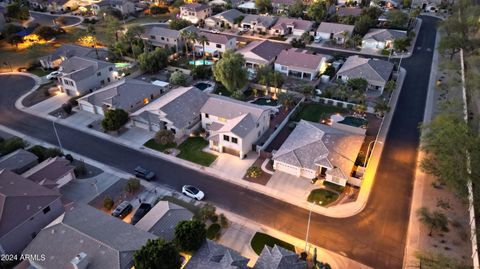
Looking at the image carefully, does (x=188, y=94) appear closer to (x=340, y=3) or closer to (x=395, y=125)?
(x=395, y=125)

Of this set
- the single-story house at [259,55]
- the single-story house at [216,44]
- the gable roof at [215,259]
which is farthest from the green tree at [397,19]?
the gable roof at [215,259]

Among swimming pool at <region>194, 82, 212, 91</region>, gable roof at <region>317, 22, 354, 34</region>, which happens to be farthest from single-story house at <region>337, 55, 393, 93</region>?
swimming pool at <region>194, 82, 212, 91</region>

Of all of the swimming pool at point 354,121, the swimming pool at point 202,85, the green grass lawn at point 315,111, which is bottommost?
the swimming pool at point 354,121

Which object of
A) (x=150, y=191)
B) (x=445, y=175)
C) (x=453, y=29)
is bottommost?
(x=150, y=191)

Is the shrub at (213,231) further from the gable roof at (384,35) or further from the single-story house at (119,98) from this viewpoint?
the gable roof at (384,35)

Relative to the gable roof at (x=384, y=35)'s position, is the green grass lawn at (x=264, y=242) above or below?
below

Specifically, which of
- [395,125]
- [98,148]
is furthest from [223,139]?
[395,125]

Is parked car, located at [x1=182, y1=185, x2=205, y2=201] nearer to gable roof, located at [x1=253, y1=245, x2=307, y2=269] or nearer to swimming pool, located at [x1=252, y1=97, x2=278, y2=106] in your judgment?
gable roof, located at [x1=253, y1=245, x2=307, y2=269]
